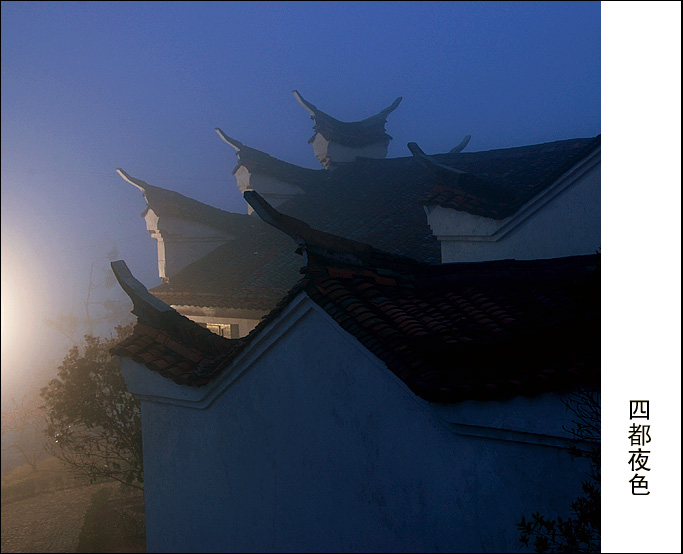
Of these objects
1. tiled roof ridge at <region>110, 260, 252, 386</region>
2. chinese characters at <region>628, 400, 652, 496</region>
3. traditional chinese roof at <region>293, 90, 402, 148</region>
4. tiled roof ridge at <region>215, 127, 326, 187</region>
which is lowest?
chinese characters at <region>628, 400, 652, 496</region>

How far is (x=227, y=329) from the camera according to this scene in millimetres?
11859

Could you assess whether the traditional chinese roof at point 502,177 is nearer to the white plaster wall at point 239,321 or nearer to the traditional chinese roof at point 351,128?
the white plaster wall at point 239,321

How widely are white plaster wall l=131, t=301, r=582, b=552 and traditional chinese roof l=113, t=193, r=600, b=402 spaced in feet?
0.83

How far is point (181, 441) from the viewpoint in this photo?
6.10m

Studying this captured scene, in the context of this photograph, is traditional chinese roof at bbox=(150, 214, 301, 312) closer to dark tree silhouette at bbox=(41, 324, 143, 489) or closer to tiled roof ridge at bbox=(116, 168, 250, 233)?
tiled roof ridge at bbox=(116, 168, 250, 233)

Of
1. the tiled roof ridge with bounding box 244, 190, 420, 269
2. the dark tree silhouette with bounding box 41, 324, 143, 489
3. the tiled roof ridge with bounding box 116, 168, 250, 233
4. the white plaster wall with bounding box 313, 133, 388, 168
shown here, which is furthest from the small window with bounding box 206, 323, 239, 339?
the white plaster wall with bounding box 313, 133, 388, 168

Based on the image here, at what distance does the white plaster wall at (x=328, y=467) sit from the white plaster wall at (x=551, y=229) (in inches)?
169

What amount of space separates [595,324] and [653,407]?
0.80 metres

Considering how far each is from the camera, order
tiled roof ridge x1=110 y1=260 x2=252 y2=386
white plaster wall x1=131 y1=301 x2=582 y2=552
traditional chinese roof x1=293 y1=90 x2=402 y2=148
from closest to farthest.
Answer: white plaster wall x1=131 y1=301 x2=582 y2=552 < tiled roof ridge x1=110 y1=260 x2=252 y2=386 < traditional chinese roof x1=293 y1=90 x2=402 y2=148

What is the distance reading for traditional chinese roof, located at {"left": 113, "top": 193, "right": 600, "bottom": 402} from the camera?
3855mm

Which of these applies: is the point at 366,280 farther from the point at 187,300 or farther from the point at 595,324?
the point at 187,300

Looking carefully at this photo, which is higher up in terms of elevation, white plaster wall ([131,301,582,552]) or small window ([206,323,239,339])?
small window ([206,323,239,339])

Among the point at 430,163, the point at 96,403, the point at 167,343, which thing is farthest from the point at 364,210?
the point at 167,343

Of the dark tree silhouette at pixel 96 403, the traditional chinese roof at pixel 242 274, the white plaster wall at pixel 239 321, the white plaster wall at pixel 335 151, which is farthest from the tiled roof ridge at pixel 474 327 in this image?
the white plaster wall at pixel 335 151
